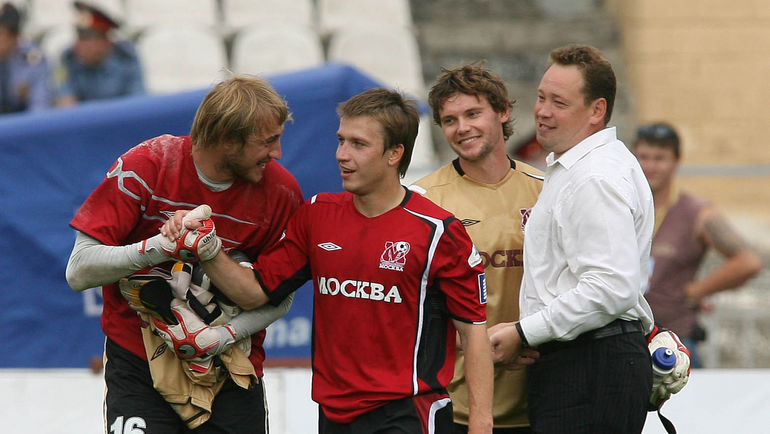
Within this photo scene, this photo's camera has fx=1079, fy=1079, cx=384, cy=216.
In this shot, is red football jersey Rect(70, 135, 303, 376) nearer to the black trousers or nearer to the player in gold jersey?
the player in gold jersey

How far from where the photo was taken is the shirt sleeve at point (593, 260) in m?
3.61

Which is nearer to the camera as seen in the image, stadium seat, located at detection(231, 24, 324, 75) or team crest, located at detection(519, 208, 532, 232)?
team crest, located at detection(519, 208, 532, 232)

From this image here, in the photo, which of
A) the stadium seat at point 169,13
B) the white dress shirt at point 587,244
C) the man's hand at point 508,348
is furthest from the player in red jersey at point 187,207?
the stadium seat at point 169,13

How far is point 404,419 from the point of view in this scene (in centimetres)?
365

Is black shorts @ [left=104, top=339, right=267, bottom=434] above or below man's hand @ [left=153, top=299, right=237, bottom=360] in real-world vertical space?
below

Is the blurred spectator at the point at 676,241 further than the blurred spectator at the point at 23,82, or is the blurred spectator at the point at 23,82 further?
the blurred spectator at the point at 23,82

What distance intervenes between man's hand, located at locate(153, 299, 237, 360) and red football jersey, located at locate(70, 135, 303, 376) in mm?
216

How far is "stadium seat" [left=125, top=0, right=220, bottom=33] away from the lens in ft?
39.0

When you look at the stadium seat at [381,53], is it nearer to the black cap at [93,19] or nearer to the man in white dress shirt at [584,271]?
the black cap at [93,19]

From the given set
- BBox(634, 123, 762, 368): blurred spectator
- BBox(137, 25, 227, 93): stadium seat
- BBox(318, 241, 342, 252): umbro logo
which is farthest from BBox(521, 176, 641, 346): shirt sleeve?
BBox(137, 25, 227, 93): stadium seat

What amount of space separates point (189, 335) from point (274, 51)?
810 cm

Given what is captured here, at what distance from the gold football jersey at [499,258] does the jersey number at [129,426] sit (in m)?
1.20

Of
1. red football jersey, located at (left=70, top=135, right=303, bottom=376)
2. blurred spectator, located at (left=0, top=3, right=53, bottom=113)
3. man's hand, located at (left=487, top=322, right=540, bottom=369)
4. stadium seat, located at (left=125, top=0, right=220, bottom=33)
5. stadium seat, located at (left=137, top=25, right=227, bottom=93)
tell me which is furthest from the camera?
stadium seat, located at (left=125, top=0, right=220, bottom=33)

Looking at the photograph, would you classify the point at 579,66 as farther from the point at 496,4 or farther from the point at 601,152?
the point at 496,4
